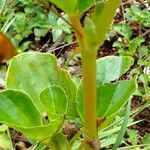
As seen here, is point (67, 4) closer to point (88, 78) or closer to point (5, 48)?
point (88, 78)

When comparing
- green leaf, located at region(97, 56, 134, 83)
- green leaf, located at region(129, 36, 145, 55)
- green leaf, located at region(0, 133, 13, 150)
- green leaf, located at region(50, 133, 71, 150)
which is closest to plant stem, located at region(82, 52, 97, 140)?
green leaf, located at region(50, 133, 71, 150)

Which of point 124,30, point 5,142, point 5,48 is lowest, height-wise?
point 5,142

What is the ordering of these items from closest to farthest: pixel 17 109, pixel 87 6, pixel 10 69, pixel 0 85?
pixel 87 6, pixel 17 109, pixel 10 69, pixel 0 85

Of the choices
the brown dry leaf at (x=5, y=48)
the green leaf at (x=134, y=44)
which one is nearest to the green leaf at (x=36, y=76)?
the brown dry leaf at (x=5, y=48)

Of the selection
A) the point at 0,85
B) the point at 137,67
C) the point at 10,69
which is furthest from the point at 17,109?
the point at 137,67

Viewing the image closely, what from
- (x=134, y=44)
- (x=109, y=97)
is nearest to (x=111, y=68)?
(x=109, y=97)

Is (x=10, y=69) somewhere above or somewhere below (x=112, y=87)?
above

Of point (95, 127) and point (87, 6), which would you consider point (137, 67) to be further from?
point (87, 6)

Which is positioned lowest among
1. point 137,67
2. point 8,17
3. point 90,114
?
point 137,67
